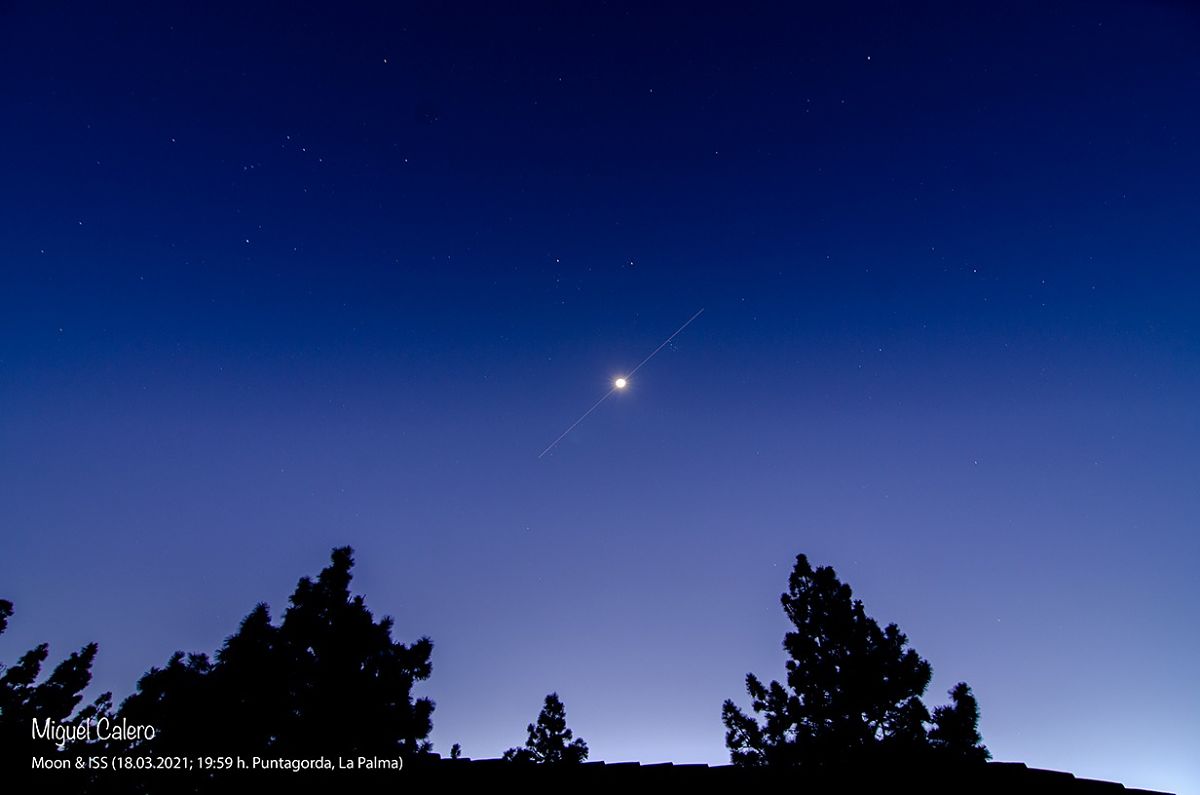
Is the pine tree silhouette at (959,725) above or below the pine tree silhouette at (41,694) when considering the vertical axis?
below

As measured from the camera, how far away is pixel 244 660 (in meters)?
12.5

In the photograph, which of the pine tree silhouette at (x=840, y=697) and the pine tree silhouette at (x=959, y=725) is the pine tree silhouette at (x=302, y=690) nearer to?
the pine tree silhouette at (x=840, y=697)

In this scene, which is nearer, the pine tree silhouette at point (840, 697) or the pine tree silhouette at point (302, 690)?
the pine tree silhouette at point (302, 690)

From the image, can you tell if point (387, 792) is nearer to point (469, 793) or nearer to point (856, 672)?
point (469, 793)

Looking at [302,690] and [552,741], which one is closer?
[302,690]

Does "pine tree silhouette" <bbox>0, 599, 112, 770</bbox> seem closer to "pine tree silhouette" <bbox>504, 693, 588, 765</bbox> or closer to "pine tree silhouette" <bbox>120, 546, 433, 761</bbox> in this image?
"pine tree silhouette" <bbox>120, 546, 433, 761</bbox>

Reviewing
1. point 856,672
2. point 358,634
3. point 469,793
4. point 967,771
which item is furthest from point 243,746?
point 856,672

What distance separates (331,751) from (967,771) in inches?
533
